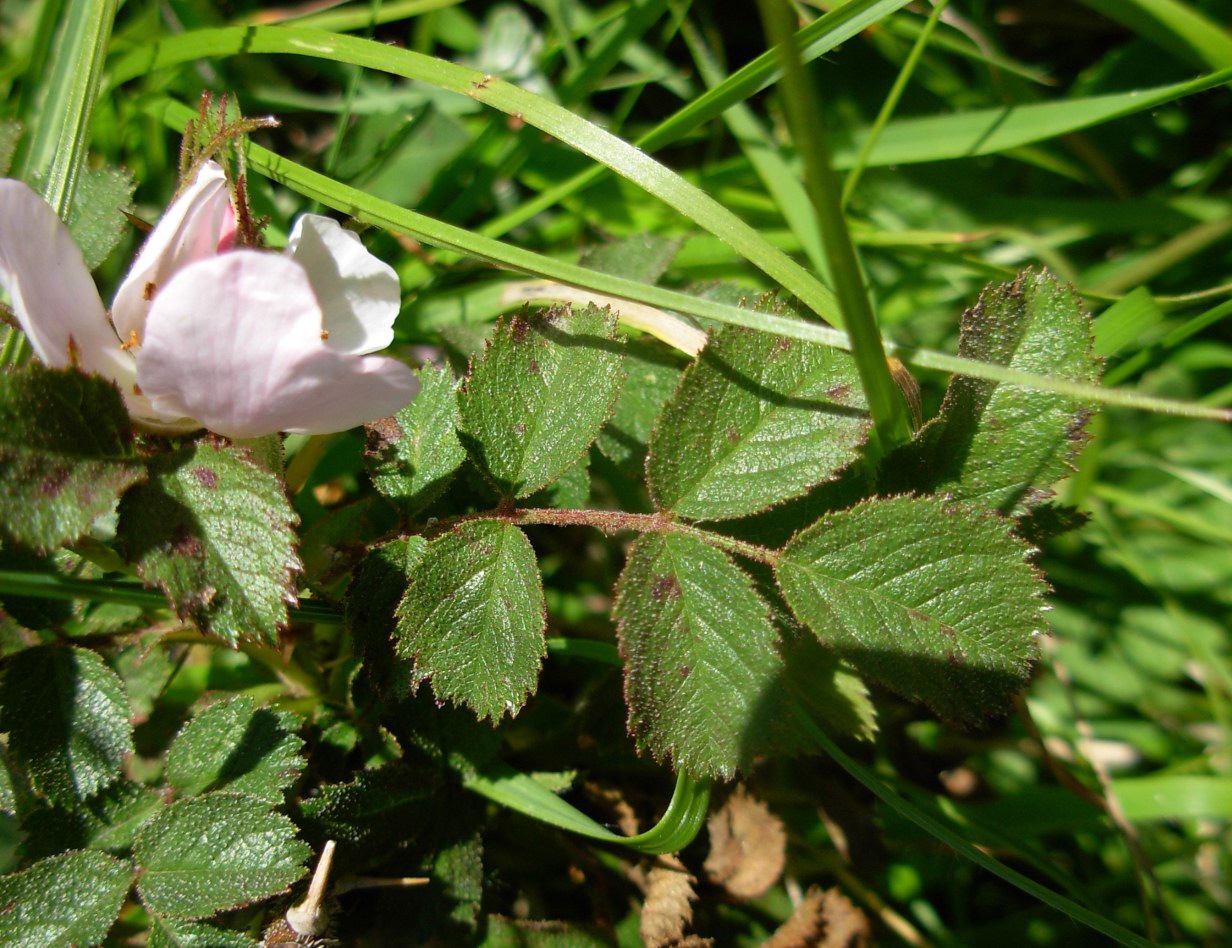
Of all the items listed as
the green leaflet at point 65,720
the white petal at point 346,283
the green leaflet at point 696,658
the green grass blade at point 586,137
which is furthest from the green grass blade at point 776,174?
the green leaflet at point 65,720

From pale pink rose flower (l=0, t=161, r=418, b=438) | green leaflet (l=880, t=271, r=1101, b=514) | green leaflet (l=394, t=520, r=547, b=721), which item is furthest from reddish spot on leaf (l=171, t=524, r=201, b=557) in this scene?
green leaflet (l=880, t=271, r=1101, b=514)

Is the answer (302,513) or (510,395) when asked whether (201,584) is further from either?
(302,513)

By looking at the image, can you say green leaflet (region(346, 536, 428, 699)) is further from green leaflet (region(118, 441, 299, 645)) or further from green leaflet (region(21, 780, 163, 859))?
green leaflet (region(21, 780, 163, 859))

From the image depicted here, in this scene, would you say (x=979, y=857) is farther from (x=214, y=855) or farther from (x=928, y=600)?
(x=214, y=855)

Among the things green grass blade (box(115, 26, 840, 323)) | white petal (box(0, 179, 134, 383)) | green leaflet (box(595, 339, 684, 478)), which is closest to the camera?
white petal (box(0, 179, 134, 383))

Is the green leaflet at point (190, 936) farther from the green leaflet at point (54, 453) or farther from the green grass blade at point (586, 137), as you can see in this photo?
the green grass blade at point (586, 137)

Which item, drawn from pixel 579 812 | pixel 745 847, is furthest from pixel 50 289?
pixel 745 847
